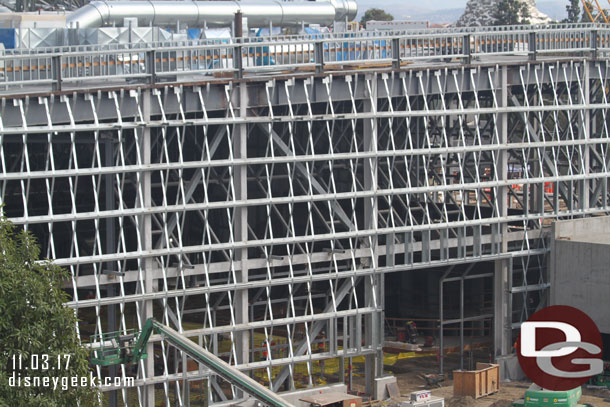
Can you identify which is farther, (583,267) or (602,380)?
(583,267)

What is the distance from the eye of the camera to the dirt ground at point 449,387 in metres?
44.6

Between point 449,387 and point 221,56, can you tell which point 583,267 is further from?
point 221,56

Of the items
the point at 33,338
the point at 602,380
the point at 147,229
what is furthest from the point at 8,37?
the point at 602,380

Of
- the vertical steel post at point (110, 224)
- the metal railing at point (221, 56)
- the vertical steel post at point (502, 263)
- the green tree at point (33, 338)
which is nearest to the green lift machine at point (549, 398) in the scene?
the vertical steel post at point (502, 263)

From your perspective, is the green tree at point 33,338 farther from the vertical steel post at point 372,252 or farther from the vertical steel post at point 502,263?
the vertical steel post at point 502,263

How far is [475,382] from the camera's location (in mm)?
45094

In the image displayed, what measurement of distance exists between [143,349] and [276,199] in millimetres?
7655

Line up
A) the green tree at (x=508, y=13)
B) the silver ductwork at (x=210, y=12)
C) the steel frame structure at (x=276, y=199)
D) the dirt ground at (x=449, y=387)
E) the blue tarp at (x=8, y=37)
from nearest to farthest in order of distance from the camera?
the steel frame structure at (x=276, y=199)
the blue tarp at (x=8, y=37)
the dirt ground at (x=449, y=387)
the silver ductwork at (x=210, y=12)
the green tree at (x=508, y=13)

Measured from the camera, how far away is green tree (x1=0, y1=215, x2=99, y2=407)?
2788cm

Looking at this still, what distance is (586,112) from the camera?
51.5m

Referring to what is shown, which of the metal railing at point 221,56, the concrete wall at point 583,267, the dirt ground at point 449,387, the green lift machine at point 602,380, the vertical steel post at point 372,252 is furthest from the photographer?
the concrete wall at point 583,267

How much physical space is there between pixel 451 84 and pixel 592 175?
27.2 ft

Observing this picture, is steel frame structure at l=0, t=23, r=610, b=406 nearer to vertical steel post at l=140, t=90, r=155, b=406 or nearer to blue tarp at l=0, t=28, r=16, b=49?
vertical steel post at l=140, t=90, r=155, b=406

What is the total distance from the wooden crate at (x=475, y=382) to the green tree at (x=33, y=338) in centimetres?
1941
